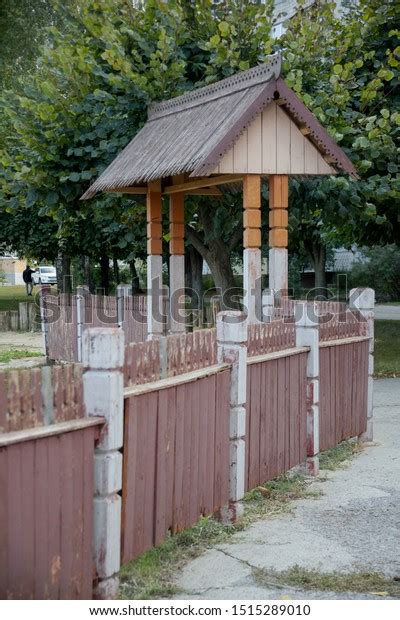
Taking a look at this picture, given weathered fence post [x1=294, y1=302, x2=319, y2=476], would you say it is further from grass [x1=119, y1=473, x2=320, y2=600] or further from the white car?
the white car

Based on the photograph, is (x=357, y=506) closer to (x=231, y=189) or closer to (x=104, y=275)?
(x=231, y=189)

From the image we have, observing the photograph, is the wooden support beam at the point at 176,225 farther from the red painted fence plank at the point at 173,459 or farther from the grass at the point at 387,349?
the red painted fence plank at the point at 173,459

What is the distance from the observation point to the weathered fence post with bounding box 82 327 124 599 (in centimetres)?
516

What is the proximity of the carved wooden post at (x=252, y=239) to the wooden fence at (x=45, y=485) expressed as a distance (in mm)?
6123

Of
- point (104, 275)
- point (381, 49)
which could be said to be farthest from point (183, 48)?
point (104, 275)

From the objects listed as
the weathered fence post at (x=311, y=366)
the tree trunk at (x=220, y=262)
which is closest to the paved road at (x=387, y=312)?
the tree trunk at (x=220, y=262)

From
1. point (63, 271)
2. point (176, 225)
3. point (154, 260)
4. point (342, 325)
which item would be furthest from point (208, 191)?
point (63, 271)

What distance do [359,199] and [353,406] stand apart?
23.1 ft

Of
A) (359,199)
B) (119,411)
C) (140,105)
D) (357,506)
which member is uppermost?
(140,105)

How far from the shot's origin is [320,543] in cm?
680

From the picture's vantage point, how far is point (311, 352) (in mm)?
9008

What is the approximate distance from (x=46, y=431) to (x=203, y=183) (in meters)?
8.21

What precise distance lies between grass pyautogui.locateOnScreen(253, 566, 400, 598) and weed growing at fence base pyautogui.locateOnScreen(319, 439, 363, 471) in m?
3.50

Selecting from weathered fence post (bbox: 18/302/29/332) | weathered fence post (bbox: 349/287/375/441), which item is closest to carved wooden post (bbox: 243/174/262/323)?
weathered fence post (bbox: 349/287/375/441)
